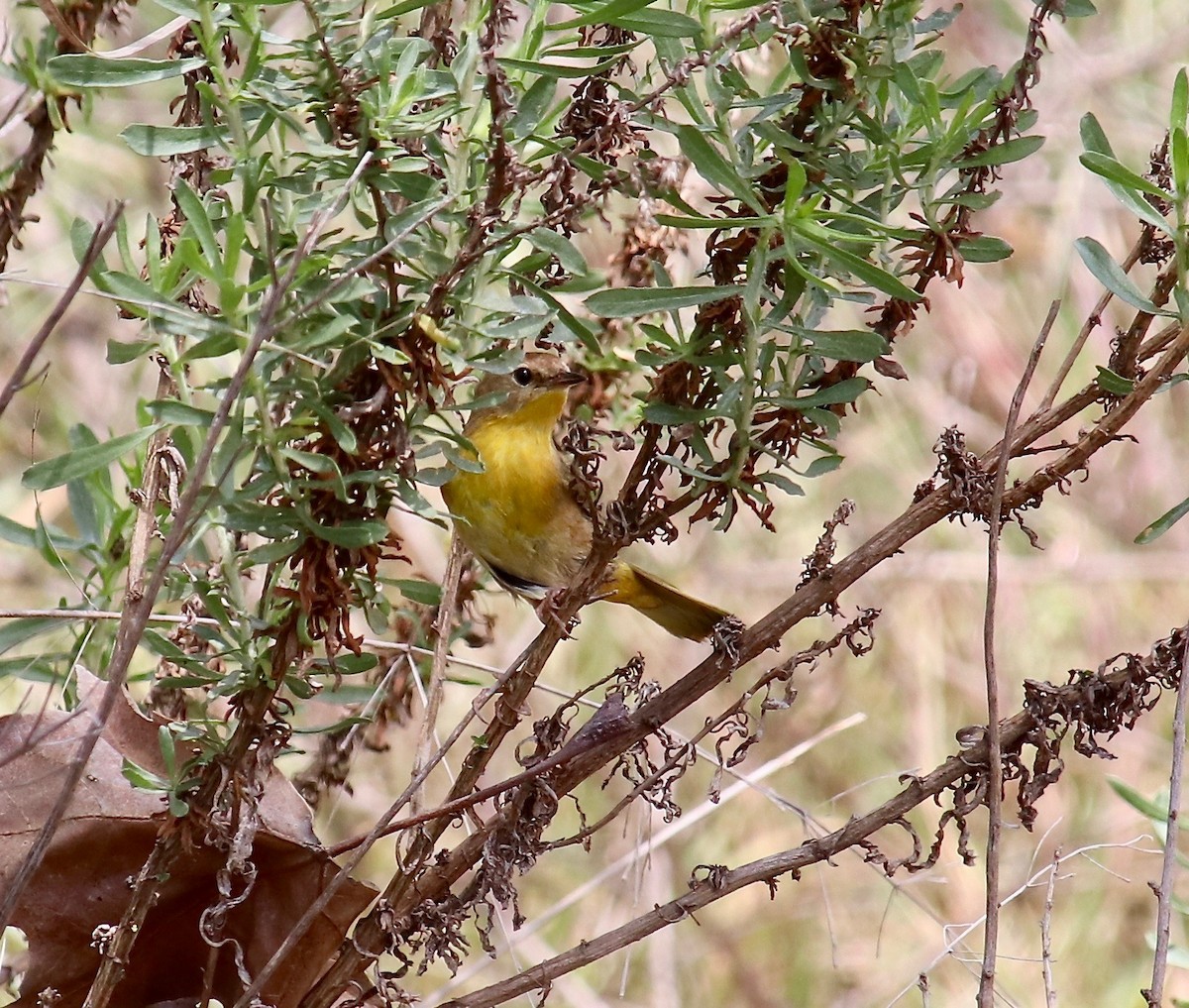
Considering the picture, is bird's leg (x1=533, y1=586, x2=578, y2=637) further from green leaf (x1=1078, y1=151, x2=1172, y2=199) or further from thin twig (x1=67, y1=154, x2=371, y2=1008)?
green leaf (x1=1078, y1=151, x2=1172, y2=199)

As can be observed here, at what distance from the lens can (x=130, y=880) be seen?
170cm

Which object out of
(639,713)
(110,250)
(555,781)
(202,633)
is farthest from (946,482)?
(110,250)

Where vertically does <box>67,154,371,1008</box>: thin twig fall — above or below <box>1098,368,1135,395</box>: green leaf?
below

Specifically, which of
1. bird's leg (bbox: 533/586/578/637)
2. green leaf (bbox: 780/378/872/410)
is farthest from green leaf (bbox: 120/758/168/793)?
green leaf (bbox: 780/378/872/410)

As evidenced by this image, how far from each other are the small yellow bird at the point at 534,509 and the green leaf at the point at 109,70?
1411mm

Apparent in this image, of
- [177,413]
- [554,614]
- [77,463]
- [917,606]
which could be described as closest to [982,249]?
[554,614]

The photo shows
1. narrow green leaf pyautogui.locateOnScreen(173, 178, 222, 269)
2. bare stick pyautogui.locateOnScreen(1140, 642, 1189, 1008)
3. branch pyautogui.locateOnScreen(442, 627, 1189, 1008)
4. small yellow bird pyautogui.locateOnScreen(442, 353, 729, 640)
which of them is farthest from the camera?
small yellow bird pyautogui.locateOnScreen(442, 353, 729, 640)

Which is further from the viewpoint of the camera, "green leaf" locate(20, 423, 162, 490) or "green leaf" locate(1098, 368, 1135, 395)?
"green leaf" locate(1098, 368, 1135, 395)

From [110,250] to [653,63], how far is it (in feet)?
10.6

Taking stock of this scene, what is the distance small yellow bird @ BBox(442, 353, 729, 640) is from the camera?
2955mm

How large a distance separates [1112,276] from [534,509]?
1630mm

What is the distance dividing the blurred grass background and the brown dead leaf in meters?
3.07

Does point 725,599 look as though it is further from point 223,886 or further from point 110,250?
point 223,886

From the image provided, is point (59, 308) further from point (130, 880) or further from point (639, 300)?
point (130, 880)
